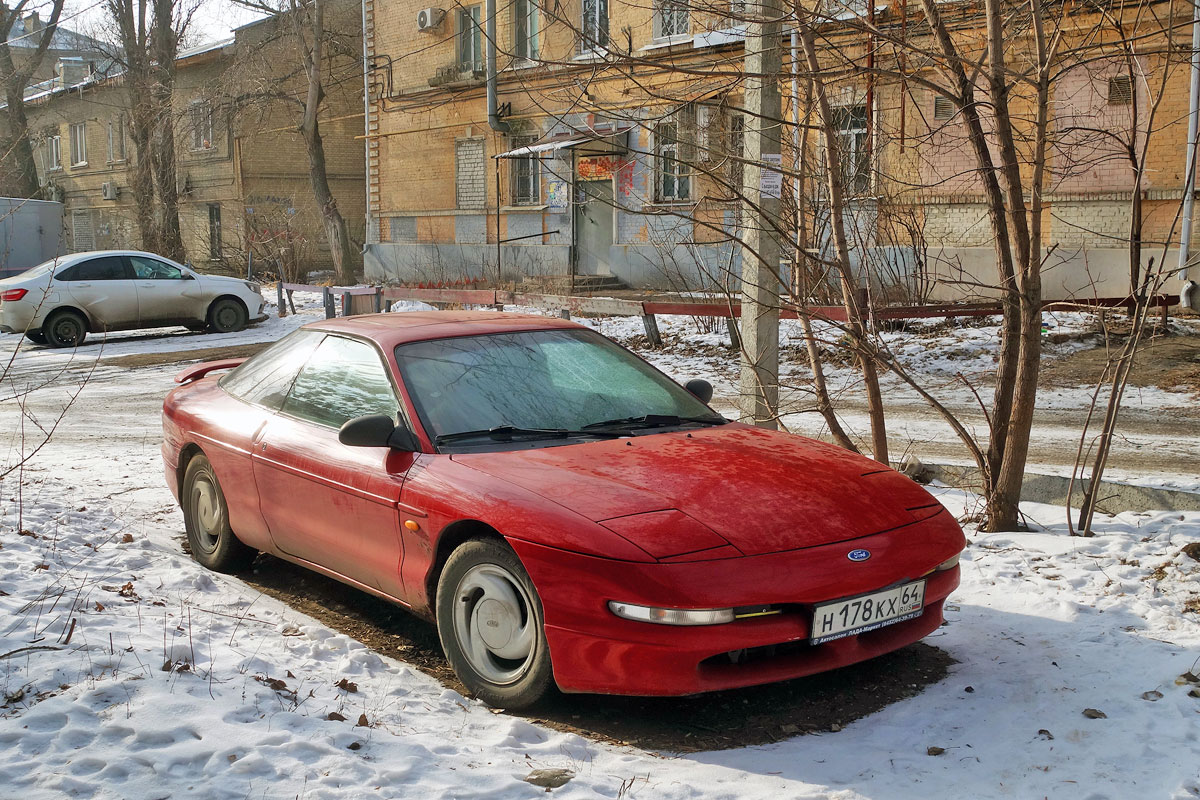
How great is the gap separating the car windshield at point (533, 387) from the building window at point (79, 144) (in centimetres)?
4767

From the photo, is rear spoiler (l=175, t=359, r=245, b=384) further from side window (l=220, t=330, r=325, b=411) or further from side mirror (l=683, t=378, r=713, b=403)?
side mirror (l=683, t=378, r=713, b=403)

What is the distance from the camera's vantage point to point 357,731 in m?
3.53

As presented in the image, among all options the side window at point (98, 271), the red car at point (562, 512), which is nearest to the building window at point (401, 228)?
the side window at point (98, 271)

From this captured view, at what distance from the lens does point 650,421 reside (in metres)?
4.81

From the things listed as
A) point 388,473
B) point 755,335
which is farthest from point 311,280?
point 388,473

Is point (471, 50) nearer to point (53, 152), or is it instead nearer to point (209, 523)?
point (209, 523)

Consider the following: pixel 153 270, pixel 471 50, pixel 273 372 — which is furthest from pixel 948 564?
pixel 471 50

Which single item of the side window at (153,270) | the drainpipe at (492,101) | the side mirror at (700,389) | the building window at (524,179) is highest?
the drainpipe at (492,101)

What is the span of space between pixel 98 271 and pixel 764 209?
14.5 m

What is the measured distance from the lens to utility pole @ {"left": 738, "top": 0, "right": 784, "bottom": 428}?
6852mm

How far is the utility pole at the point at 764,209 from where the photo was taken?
22.5ft

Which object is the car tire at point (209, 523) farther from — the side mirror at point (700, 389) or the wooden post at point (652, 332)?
the wooden post at point (652, 332)

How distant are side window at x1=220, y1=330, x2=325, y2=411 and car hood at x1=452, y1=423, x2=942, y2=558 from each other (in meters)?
1.51

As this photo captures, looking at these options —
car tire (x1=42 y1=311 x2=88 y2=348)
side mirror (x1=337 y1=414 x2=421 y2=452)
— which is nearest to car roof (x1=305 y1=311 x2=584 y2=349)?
side mirror (x1=337 y1=414 x2=421 y2=452)
